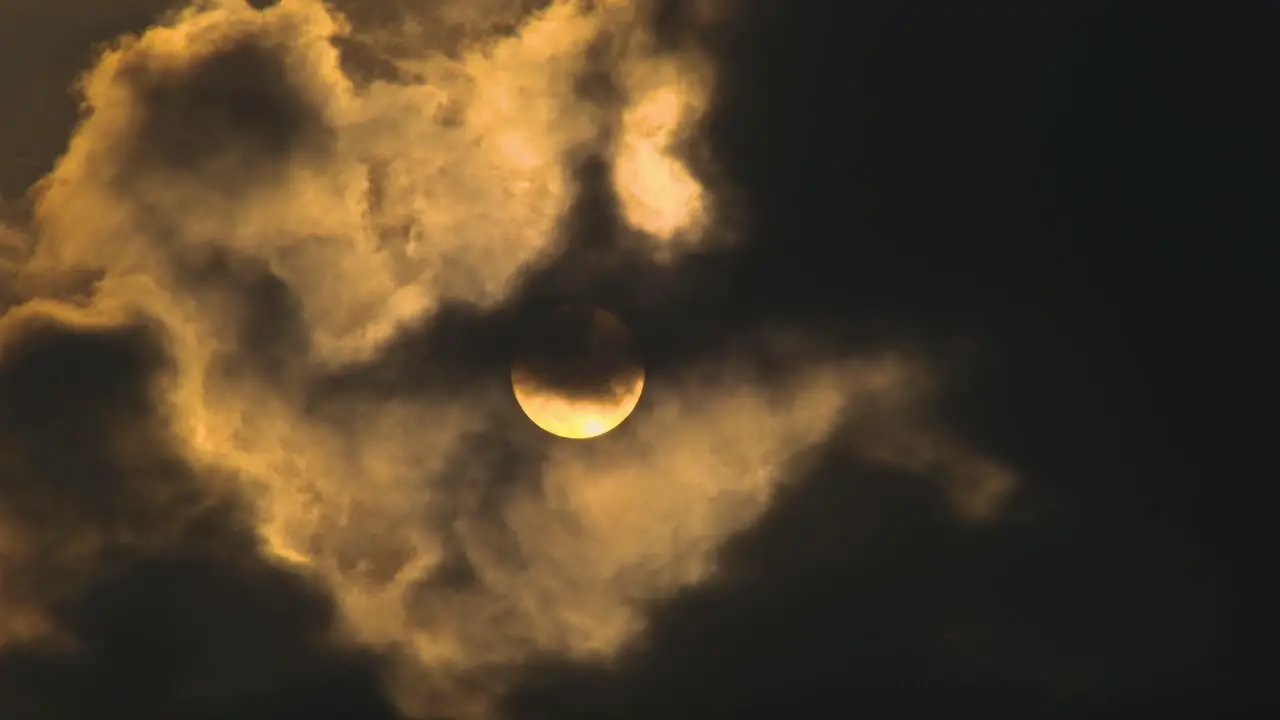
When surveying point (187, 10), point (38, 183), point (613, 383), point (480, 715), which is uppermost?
point (187, 10)

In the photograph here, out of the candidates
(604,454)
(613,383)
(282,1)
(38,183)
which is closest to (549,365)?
(613,383)

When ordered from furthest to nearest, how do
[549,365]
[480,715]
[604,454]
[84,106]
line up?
[480,715], [604,454], [549,365], [84,106]

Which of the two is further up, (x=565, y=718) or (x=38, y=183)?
(x=38, y=183)

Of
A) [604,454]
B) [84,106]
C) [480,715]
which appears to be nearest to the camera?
[84,106]

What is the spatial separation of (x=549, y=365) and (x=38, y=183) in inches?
846

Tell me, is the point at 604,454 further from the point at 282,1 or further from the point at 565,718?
the point at 282,1

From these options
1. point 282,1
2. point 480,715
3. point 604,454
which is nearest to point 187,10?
point 282,1

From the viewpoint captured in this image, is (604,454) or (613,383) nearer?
(613,383)

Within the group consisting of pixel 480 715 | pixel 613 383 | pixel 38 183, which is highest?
pixel 38 183

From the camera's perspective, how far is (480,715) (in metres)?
55.1

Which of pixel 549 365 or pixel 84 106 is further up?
pixel 84 106

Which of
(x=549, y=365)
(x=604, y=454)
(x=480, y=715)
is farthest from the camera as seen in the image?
(x=480, y=715)

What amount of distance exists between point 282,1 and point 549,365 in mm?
18715

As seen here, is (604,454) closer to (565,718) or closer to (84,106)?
(565,718)
